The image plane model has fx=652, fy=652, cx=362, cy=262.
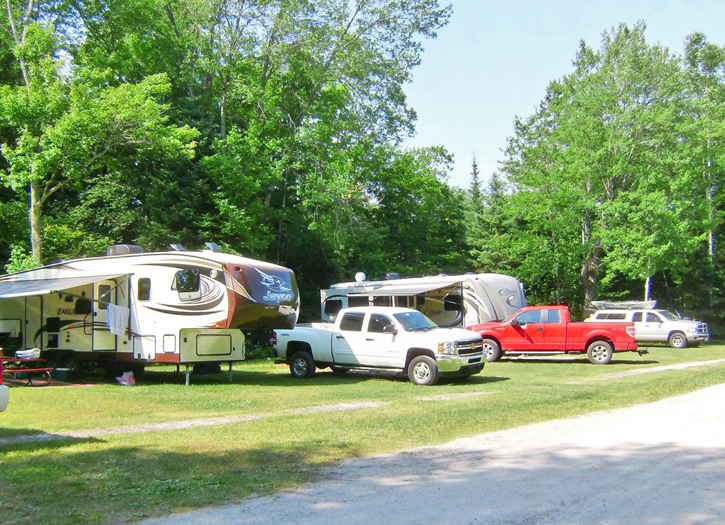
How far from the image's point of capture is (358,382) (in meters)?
15.9

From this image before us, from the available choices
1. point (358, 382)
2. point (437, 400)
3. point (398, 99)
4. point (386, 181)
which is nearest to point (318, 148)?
point (398, 99)

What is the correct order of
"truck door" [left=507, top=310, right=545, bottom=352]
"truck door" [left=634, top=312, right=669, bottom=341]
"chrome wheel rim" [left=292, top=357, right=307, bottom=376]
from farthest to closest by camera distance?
"truck door" [left=634, top=312, right=669, bottom=341] → "truck door" [left=507, top=310, right=545, bottom=352] → "chrome wheel rim" [left=292, top=357, right=307, bottom=376]

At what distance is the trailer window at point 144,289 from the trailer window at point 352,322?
189 inches

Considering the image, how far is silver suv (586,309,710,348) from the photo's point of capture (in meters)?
28.1

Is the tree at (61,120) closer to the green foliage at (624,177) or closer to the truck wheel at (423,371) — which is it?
the truck wheel at (423,371)

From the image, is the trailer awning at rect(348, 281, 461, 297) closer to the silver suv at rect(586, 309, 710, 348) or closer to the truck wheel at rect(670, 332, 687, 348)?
the silver suv at rect(586, 309, 710, 348)

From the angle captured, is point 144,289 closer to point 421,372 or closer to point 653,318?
point 421,372

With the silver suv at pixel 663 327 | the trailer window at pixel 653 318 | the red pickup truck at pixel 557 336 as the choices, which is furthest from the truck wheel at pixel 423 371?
the trailer window at pixel 653 318

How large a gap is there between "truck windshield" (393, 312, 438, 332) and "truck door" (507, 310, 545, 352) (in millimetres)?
5566

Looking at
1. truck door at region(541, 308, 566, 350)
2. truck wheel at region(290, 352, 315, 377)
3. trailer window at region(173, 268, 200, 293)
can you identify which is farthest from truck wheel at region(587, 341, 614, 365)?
trailer window at region(173, 268, 200, 293)

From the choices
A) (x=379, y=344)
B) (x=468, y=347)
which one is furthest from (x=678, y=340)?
(x=379, y=344)

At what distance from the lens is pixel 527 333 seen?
20719 mm

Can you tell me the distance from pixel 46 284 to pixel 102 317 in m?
1.53

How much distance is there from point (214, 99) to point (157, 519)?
92.1 feet
